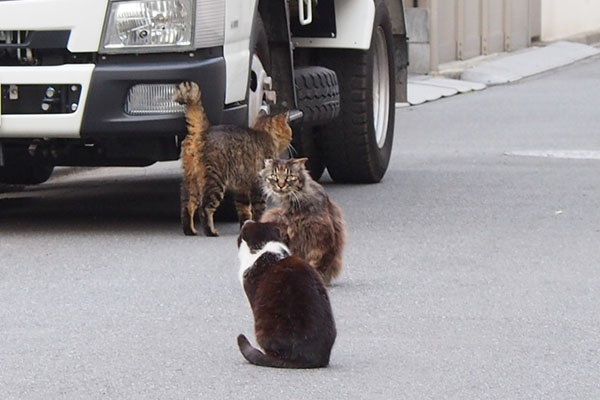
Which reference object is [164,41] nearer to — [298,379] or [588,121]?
[298,379]

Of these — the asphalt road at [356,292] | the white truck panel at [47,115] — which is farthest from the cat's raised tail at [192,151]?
the white truck panel at [47,115]

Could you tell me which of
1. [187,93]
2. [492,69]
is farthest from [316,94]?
[492,69]

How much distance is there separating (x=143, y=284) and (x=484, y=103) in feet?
41.4

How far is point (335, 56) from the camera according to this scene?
12.1 meters

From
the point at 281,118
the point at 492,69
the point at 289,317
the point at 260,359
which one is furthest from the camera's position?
the point at 492,69

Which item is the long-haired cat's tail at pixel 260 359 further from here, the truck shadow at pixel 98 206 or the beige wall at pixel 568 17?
the beige wall at pixel 568 17

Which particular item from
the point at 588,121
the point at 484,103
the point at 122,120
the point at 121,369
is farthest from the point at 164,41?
the point at 484,103

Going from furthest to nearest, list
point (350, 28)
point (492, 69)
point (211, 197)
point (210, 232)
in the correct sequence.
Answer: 1. point (492, 69)
2. point (350, 28)
3. point (210, 232)
4. point (211, 197)

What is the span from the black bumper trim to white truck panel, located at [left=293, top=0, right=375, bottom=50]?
260 cm

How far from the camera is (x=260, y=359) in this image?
20.4ft

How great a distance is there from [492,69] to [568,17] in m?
7.82

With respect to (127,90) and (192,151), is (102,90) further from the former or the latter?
(192,151)

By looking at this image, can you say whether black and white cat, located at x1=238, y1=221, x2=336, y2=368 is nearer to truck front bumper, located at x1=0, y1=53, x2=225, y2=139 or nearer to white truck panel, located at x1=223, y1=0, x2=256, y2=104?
truck front bumper, located at x1=0, y1=53, x2=225, y2=139

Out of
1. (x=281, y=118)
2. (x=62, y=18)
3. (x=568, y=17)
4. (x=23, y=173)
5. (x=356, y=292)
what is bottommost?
(x=568, y=17)
